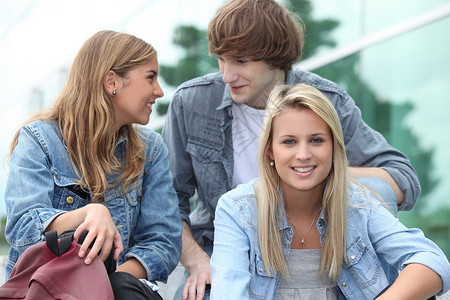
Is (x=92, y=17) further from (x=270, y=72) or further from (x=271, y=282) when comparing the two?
(x=271, y=282)

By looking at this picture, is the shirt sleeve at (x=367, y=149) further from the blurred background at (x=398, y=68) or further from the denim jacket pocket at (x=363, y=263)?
the blurred background at (x=398, y=68)

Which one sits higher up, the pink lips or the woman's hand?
the pink lips

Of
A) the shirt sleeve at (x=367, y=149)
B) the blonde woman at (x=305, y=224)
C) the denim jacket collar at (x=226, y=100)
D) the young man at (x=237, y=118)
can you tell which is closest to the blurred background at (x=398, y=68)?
the young man at (x=237, y=118)

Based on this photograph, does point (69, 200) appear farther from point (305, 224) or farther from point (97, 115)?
point (305, 224)

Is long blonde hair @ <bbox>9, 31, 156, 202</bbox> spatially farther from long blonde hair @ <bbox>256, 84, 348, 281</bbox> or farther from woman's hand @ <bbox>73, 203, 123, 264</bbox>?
long blonde hair @ <bbox>256, 84, 348, 281</bbox>

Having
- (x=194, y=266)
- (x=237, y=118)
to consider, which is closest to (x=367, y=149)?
(x=237, y=118)

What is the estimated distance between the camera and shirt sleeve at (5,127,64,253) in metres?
2.33

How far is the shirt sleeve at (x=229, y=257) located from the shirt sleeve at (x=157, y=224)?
363mm

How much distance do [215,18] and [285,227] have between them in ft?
4.07

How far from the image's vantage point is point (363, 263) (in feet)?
7.99

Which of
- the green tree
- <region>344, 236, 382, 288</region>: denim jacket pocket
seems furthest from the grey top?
the green tree

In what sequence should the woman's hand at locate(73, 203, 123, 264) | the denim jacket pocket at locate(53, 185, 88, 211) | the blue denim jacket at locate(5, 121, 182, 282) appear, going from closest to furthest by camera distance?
the woman's hand at locate(73, 203, 123, 264), the blue denim jacket at locate(5, 121, 182, 282), the denim jacket pocket at locate(53, 185, 88, 211)

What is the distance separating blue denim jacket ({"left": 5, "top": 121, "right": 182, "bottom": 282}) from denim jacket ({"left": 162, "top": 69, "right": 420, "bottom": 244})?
32 centimetres

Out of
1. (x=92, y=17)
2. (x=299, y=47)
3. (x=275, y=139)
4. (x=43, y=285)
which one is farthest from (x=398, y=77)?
(x=92, y=17)
